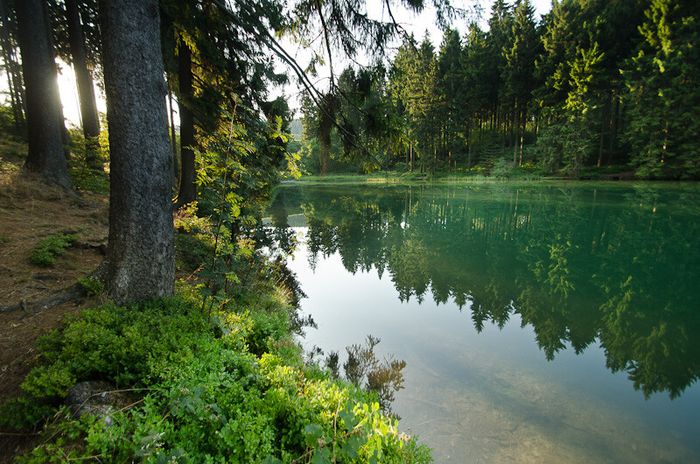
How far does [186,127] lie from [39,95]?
3208 mm

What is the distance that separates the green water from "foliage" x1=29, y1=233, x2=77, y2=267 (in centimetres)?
382

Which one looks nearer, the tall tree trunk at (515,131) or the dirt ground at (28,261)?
the dirt ground at (28,261)

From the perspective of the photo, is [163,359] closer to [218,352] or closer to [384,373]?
[218,352]

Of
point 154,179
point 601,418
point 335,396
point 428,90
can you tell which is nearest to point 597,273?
point 601,418

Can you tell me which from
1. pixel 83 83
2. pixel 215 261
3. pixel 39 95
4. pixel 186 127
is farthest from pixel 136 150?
pixel 83 83

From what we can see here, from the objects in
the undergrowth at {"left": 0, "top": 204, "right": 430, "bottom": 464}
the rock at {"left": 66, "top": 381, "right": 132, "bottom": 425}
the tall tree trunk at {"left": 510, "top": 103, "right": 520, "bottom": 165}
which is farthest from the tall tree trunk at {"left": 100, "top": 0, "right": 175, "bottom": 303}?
the tall tree trunk at {"left": 510, "top": 103, "right": 520, "bottom": 165}

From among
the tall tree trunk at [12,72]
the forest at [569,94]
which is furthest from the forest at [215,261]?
the forest at [569,94]

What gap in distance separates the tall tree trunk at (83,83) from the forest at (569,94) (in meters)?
15.8

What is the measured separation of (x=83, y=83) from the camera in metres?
10.8

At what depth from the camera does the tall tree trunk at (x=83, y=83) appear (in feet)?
32.3

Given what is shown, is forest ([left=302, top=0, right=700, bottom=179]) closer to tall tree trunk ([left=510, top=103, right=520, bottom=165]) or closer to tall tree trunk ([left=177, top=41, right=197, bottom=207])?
tall tree trunk ([left=510, top=103, right=520, bottom=165])

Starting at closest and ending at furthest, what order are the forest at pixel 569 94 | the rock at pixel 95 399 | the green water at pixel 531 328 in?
the rock at pixel 95 399 → the green water at pixel 531 328 → the forest at pixel 569 94

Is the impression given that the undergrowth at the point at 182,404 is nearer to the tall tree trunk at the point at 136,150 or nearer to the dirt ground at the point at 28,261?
the dirt ground at the point at 28,261

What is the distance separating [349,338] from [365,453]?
3611 millimetres
